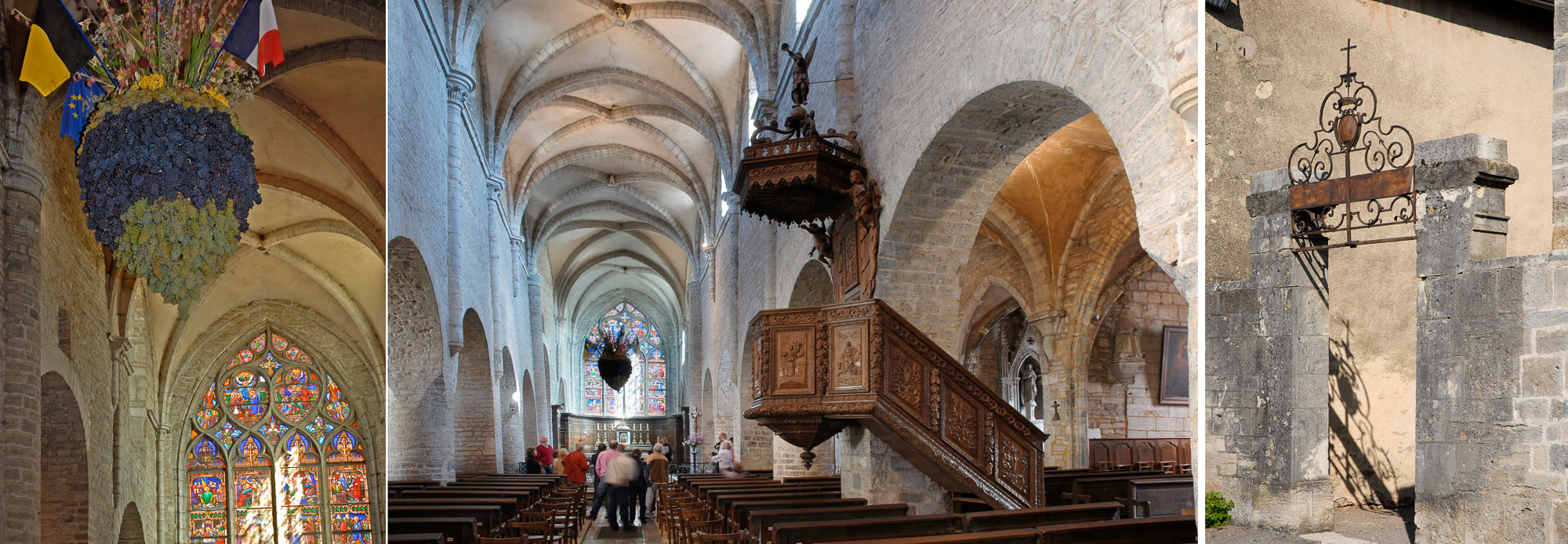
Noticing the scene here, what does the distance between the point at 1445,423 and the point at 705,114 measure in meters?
12.4

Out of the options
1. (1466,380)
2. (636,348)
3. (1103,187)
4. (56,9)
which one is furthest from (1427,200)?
(636,348)

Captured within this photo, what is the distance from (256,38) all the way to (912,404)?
4618 millimetres

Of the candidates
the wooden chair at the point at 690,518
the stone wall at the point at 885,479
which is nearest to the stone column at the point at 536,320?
the wooden chair at the point at 690,518

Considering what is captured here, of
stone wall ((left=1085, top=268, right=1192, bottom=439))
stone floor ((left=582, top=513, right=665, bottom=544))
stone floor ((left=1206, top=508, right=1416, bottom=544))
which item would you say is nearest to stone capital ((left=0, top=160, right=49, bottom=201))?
stone floor ((left=582, top=513, right=665, bottom=544))

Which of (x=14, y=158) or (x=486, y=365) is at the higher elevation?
(x=14, y=158)

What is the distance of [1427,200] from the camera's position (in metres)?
6.83

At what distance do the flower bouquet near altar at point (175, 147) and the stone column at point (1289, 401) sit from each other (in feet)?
21.2

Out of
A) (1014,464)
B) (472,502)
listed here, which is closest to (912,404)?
(1014,464)

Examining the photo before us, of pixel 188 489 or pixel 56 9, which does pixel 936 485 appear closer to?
pixel 56 9

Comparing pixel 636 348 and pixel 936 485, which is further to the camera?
pixel 636 348

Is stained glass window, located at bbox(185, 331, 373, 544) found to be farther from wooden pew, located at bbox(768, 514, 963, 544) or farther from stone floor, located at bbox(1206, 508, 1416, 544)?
stone floor, located at bbox(1206, 508, 1416, 544)

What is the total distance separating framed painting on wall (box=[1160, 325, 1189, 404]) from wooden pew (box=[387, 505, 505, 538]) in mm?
11753

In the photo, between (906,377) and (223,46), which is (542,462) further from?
(223,46)

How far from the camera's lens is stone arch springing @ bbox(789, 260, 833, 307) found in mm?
11961
